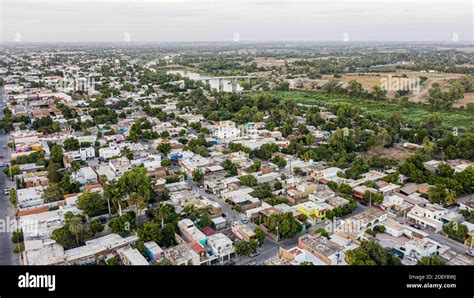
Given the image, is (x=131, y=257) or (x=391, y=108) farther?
(x=391, y=108)

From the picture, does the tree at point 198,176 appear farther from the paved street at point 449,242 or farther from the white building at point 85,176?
the paved street at point 449,242

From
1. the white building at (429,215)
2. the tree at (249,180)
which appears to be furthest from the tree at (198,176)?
the white building at (429,215)

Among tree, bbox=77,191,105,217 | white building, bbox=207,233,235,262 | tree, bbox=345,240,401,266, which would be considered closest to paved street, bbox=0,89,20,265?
tree, bbox=77,191,105,217

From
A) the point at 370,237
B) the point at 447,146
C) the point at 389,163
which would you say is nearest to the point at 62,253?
the point at 370,237

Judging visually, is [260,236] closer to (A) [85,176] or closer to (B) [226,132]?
(A) [85,176]

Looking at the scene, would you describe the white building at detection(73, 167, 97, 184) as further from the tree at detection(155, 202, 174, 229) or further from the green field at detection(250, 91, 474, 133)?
the green field at detection(250, 91, 474, 133)

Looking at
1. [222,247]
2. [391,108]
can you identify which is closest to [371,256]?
[222,247]
